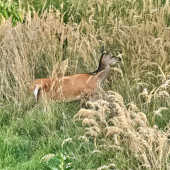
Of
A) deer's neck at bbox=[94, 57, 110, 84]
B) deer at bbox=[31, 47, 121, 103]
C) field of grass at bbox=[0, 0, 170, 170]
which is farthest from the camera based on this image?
deer's neck at bbox=[94, 57, 110, 84]

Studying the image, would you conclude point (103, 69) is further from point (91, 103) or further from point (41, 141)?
point (91, 103)

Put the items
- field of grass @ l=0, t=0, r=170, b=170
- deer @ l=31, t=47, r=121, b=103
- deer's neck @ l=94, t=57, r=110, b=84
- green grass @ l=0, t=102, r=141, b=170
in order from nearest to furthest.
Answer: field of grass @ l=0, t=0, r=170, b=170 → green grass @ l=0, t=102, r=141, b=170 → deer @ l=31, t=47, r=121, b=103 → deer's neck @ l=94, t=57, r=110, b=84

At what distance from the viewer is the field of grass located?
3258 mm

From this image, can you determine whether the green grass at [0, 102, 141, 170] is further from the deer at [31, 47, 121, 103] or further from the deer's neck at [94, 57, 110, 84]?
the deer's neck at [94, 57, 110, 84]

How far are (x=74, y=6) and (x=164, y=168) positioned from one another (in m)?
4.62

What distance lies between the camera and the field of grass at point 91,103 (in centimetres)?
326

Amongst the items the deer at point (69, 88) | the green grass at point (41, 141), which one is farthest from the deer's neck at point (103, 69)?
the green grass at point (41, 141)

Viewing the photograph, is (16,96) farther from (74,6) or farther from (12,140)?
(74,6)

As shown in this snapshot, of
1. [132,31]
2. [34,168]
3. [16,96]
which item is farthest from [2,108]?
[132,31]

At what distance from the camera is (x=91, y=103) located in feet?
11.1

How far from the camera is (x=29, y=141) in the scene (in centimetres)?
407

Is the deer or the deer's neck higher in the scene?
the deer's neck

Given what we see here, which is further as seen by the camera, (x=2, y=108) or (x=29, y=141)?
(x=2, y=108)

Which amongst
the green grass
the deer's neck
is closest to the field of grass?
the green grass
